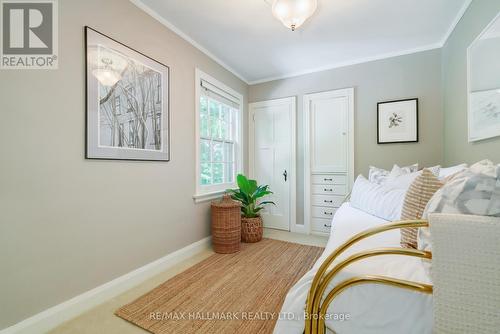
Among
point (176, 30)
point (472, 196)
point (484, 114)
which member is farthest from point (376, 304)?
point (176, 30)

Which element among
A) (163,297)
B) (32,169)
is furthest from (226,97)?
(163,297)

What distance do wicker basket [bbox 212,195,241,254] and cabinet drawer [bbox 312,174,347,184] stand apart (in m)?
1.38

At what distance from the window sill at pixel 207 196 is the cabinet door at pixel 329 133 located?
4.91ft

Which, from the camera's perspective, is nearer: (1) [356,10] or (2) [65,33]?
(2) [65,33]

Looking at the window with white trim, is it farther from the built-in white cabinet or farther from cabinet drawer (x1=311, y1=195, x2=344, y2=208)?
cabinet drawer (x1=311, y1=195, x2=344, y2=208)

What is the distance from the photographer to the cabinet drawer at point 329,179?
3.11 meters

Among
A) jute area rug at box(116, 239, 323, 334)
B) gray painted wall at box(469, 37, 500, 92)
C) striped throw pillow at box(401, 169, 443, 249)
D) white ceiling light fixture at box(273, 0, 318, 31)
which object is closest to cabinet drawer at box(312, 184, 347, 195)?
jute area rug at box(116, 239, 323, 334)

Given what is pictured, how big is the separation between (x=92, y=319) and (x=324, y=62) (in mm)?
3745

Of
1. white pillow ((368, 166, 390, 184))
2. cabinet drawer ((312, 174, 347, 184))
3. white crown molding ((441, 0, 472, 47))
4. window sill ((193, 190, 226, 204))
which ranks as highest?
white crown molding ((441, 0, 472, 47))

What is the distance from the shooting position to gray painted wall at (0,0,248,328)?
48.8 inches

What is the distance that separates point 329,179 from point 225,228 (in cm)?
174

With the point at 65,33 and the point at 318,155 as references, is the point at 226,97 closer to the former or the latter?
the point at 318,155

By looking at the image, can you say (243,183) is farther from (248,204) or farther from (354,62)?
(354,62)

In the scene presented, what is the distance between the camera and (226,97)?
321cm
